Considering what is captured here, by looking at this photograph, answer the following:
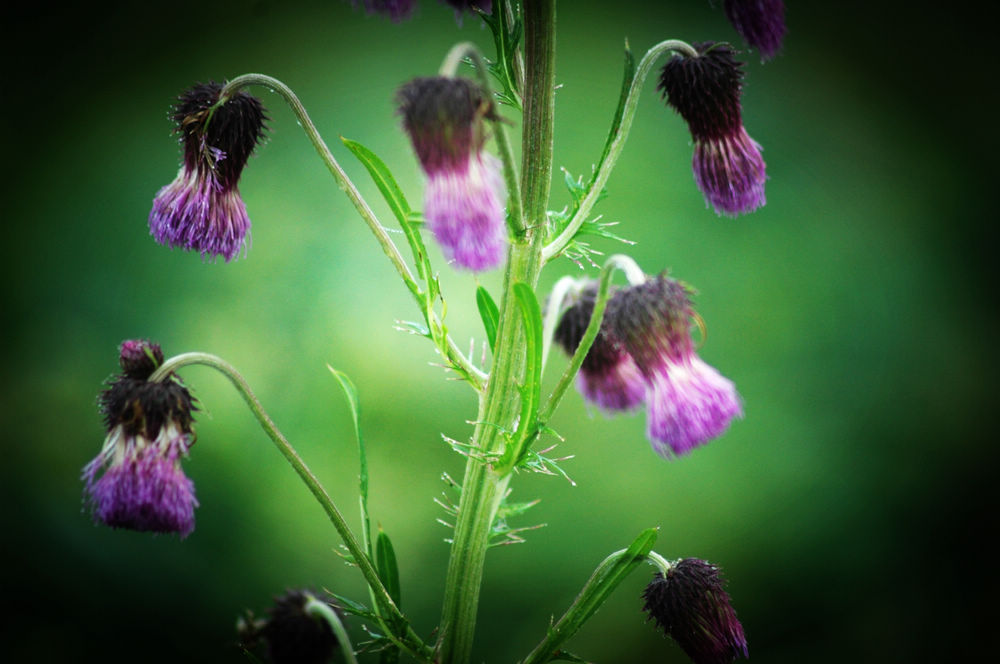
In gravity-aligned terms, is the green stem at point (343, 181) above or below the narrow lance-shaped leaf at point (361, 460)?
above

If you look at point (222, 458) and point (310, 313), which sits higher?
point (310, 313)

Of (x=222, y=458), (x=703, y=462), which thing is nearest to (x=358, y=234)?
(x=222, y=458)

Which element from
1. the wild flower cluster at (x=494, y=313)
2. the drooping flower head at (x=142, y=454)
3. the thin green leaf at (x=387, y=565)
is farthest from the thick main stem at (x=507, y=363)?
the drooping flower head at (x=142, y=454)

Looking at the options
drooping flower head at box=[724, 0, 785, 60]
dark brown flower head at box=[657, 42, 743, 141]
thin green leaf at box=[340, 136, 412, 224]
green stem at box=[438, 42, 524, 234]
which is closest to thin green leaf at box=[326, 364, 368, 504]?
thin green leaf at box=[340, 136, 412, 224]

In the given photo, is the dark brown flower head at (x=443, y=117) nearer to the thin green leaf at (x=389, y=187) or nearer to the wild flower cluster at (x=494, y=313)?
the wild flower cluster at (x=494, y=313)

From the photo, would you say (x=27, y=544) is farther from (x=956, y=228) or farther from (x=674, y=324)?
(x=956, y=228)
